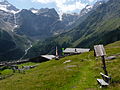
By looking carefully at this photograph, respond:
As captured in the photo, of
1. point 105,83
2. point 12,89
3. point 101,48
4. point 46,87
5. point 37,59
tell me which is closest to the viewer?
point 105,83

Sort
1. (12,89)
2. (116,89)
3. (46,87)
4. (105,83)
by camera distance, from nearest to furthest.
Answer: (116,89), (105,83), (46,87), (12,89)

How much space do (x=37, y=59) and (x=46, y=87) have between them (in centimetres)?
10891

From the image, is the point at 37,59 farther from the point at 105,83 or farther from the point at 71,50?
the point at 105,83

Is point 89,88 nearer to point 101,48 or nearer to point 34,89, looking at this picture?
point 101,48

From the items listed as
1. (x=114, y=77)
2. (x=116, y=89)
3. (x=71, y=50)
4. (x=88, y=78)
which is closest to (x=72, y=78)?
(x=88, y=78)

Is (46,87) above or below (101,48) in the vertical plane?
below

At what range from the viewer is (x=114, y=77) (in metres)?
29.9

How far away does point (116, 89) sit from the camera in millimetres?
23297

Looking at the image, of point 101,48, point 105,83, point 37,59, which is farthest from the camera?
point 37,59

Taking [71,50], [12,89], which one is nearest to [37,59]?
[71,50]

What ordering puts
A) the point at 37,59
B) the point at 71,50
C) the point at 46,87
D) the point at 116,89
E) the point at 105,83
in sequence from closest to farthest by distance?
the point at 116,89 < the point at 105,83 < the point at 46,87 < the point at 37,59 < the point at 71,50

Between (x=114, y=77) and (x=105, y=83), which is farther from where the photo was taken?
(x=114, y=77)

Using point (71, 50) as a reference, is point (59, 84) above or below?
below

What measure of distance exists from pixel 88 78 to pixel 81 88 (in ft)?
21.1
